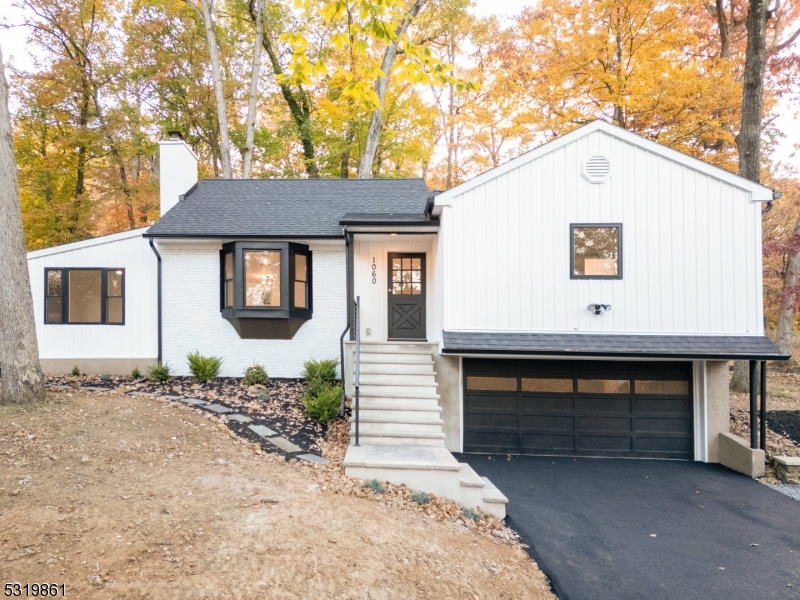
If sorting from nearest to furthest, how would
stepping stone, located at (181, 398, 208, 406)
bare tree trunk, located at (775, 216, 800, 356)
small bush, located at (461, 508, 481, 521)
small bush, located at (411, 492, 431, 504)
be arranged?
small bush, located at (461, 508, 481, 521)
small bush, located at (411, 492, 431, 504)
stepping stone, located at (181, 398, 208, 406)
bare tree trunk, located at (775, 216, 800, 356)

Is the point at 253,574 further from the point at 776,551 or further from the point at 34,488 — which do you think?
the point at 776,551

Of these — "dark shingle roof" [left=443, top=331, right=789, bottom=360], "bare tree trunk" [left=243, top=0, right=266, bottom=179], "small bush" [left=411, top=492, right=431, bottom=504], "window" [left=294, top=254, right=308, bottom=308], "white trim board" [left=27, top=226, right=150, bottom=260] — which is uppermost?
"bare tree trunk" [left=243, top=0, right=266, bottom=179]

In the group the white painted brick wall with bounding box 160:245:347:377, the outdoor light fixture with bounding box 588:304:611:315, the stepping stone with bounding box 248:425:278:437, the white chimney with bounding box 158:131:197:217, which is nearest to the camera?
the stepping stone with bounding box 248:425:278:437

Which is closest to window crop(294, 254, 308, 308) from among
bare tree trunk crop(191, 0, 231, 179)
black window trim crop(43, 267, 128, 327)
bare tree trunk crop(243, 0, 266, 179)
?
black window trim crop(43, 267, 128, 327)

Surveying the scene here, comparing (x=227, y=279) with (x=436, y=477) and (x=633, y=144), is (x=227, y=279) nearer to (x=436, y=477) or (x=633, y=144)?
(x=436, y=477)

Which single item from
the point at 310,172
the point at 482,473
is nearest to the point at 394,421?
the point at 482,473

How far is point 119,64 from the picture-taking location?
15.3 metres

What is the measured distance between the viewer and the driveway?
3.68 meters

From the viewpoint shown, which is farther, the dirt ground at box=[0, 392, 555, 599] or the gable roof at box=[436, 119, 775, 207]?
the gable roof at box=[436, 119, 775, 207]

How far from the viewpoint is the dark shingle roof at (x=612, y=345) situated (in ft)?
20.7

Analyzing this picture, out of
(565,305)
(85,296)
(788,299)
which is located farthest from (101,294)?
(788,299)

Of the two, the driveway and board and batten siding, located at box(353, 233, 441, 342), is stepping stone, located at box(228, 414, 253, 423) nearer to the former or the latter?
board and batten siding, located at box(353, 233, 441, 342)

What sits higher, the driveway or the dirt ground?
the dirt ground

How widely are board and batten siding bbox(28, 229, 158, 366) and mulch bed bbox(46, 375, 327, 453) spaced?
25.4 inches
